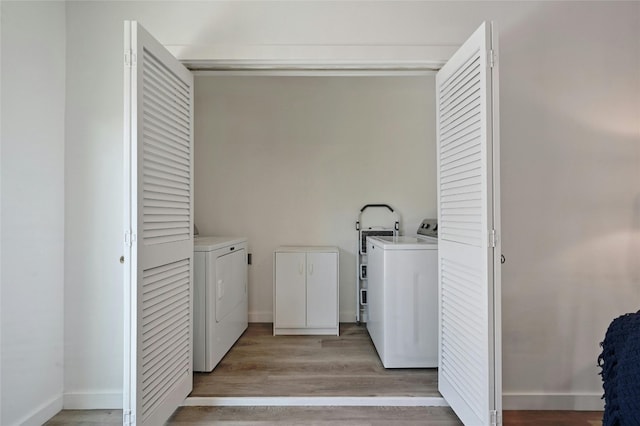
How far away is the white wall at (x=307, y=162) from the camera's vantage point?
3.55 meters

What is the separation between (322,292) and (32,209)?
2.16m

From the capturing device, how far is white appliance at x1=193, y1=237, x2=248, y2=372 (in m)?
2.34

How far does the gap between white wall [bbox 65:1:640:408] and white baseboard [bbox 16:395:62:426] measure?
116mm

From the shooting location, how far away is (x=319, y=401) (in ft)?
6.50

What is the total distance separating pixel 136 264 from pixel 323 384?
4.51ft

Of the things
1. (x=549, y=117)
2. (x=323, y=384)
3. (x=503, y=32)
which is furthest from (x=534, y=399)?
(x=503, y=32)

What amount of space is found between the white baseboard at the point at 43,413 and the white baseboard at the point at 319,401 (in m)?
0.68

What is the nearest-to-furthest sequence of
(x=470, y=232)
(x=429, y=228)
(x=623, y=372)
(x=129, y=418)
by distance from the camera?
(x=623, y=372)
(x=129, y=418)
(x=470, y=232)
(x=429, y=228)

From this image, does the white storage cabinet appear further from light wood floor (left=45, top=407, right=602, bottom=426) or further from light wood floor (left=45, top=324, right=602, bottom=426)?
light wood floor (left=45, top=407, right=602, bottom=426)

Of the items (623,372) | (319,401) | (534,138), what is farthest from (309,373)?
(534,138)

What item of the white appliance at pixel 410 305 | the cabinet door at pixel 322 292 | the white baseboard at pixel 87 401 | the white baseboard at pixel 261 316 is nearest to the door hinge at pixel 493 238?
the white appliance at pixel 410 305

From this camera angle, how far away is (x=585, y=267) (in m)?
1.93

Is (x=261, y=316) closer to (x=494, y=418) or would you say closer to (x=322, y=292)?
(x=322, y=292)

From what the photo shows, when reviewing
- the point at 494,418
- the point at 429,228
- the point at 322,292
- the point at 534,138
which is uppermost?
the point at 534,138
